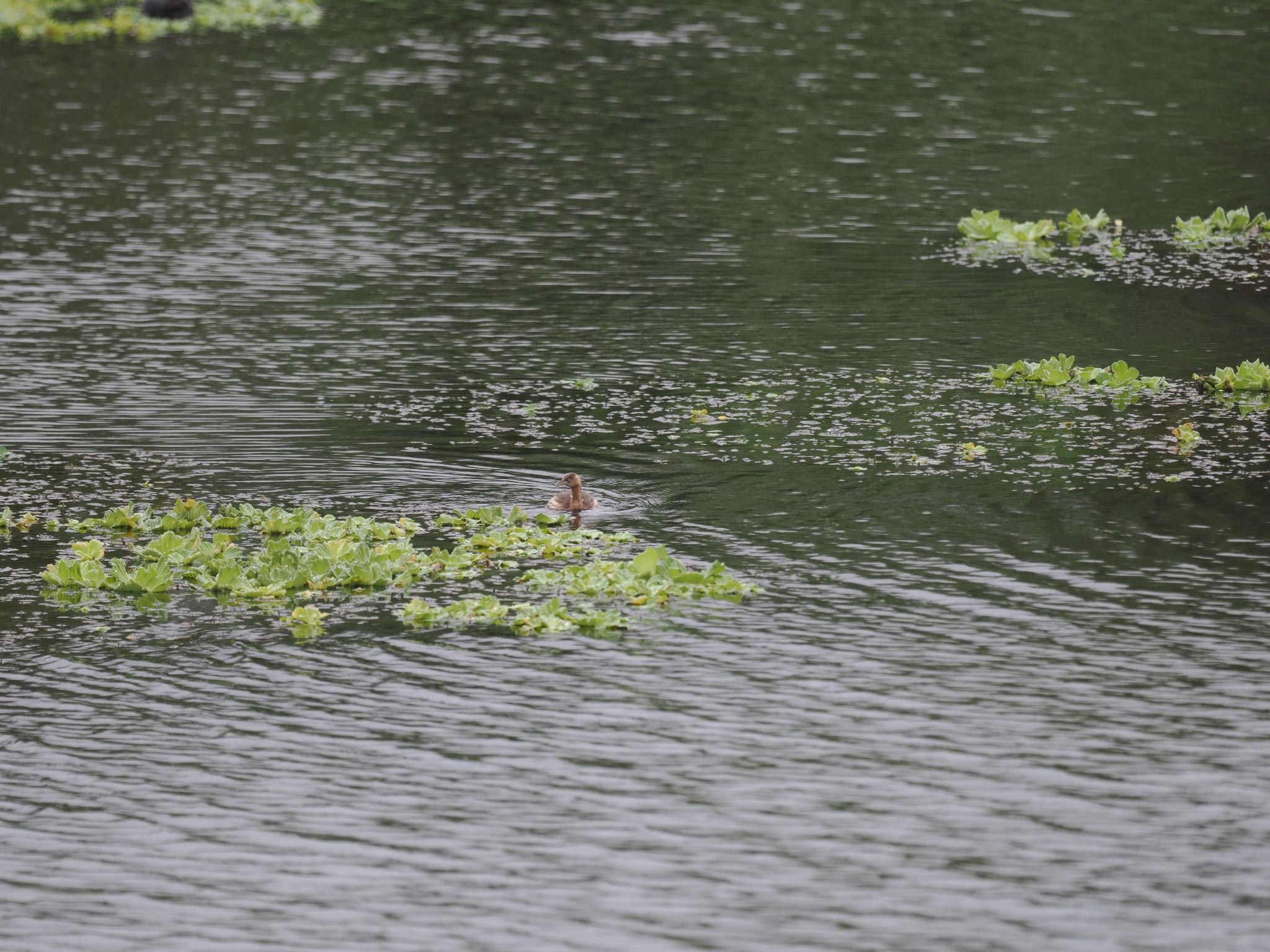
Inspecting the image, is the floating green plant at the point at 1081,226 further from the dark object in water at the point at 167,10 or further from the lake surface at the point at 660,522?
the dark object in water at the point at 167,10

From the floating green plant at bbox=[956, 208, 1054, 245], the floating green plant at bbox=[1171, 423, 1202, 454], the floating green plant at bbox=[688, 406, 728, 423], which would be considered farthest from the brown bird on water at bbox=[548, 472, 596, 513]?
the floating green plant at bbox=[956, 208, 1054, 245]

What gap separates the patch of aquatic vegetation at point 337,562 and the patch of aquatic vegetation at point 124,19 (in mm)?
57791

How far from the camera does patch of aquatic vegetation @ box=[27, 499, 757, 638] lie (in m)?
23.9

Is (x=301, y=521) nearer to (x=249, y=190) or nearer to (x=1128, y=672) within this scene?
(x=1128, y=672)

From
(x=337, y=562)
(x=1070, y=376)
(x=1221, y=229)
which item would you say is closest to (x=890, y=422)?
(x=1070, y=376)

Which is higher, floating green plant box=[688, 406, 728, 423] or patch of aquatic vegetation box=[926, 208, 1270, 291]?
patch of aquatic vegetation box=[926, 208, 1270, 291]

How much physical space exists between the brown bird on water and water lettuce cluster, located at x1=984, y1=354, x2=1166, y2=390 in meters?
10.7

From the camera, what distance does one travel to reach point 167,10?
8300cm

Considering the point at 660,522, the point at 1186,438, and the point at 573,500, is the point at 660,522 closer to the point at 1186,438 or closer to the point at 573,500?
the point at 573,500

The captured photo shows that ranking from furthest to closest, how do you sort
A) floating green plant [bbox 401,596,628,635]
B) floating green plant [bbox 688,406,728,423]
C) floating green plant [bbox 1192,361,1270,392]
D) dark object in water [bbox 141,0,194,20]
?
dark object in water [bbox 141,0,194,20]
floating green plant [bbox 1192,361,1270,392]
floating green plant [bbox 688,406,728,423]
floating green plant [bbox 401,596,628,635]

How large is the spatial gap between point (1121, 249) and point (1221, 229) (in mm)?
3325

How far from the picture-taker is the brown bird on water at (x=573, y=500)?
2694 cm

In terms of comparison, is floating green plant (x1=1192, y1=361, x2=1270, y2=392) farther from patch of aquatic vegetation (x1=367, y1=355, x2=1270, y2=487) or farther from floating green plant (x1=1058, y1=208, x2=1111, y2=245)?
floating green plant (x1=1058, y1=208, x2=1111, y2=245)

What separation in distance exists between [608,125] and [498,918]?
1815 inches
